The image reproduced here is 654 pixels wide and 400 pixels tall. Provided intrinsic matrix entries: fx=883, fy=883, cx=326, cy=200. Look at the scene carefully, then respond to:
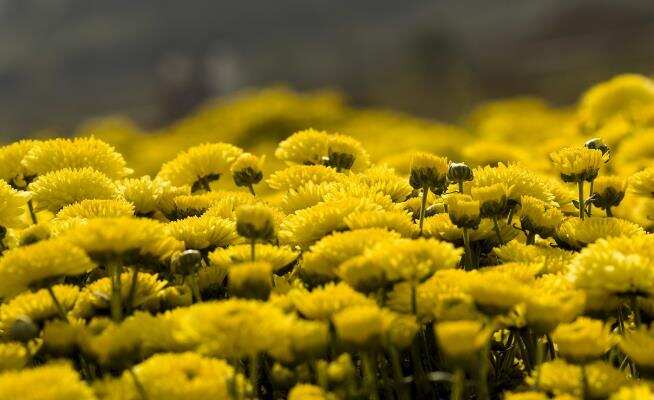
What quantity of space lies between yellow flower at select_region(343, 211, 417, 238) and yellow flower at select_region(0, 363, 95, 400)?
50 cm

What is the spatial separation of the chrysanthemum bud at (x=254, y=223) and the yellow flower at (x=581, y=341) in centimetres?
44

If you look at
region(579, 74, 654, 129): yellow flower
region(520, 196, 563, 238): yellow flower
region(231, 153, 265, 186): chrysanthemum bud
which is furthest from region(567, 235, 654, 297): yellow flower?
region(579, 74, 654, 129): yellow flower

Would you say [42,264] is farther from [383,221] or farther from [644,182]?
[644,182]

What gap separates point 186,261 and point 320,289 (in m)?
0.26

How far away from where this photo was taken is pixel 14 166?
1964 millimetres

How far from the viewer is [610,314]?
4.02ft

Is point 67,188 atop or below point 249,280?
atop

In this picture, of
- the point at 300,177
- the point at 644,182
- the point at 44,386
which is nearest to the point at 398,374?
the point at 44,386

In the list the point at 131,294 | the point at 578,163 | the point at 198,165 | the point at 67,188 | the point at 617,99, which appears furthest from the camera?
the point at 617,99

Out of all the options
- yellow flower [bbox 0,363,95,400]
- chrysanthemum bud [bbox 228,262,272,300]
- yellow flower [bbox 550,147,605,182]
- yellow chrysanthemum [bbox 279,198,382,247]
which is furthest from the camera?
yellow flower [bbox 550,147,605,182]

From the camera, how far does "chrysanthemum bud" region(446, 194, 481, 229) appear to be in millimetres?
1397

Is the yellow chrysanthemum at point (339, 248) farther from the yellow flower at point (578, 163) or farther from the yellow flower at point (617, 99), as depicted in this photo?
the yellow flower at point (617, 99)

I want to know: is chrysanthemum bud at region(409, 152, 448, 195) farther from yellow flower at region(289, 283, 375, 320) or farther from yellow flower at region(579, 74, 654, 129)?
yellow flower at region(579, 74, 654, 129)

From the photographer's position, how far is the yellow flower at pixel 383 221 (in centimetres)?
131
